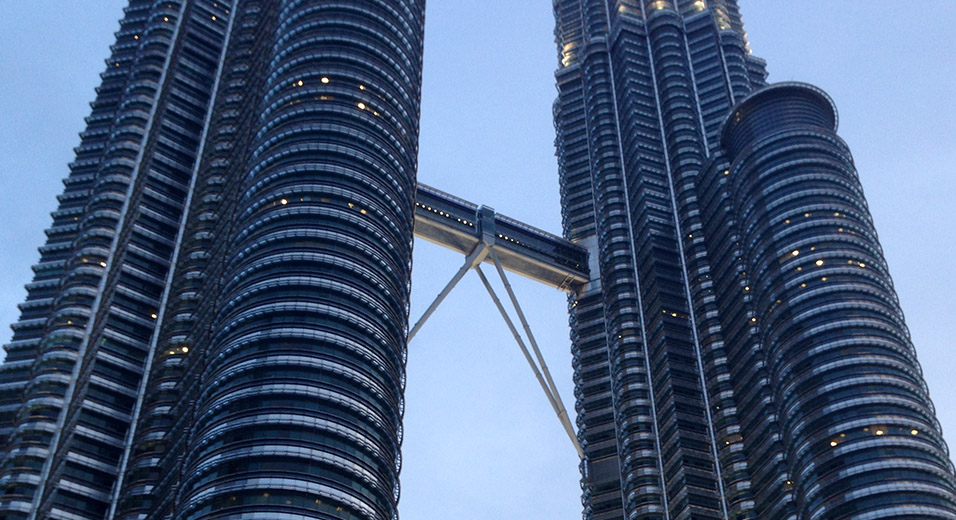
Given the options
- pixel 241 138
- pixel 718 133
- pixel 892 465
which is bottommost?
pixel 892 465

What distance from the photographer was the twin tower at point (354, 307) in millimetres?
107688

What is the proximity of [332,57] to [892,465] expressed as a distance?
3064 inches

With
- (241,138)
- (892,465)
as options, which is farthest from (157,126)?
(892,465)

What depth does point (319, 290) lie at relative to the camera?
112 meters

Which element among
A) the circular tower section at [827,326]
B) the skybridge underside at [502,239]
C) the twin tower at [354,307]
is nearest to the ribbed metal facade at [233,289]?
the twin tower at [354,307]

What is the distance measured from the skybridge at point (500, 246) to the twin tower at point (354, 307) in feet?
12.6

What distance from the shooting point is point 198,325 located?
128125 mm

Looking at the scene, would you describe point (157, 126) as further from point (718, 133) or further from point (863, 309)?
point (863, 309)

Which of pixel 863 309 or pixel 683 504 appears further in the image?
pixel 683 504

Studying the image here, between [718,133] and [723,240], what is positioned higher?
[718,133]

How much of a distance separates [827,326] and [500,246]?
211 ft

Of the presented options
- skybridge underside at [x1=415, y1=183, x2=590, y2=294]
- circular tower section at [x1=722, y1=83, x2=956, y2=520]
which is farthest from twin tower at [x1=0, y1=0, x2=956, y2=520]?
skybridge underside at [x1=415, y1=183, x2=590, y2=294]

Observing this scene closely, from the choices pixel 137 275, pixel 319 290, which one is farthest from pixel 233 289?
pixel 137 275

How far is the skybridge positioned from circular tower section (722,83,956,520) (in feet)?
110
